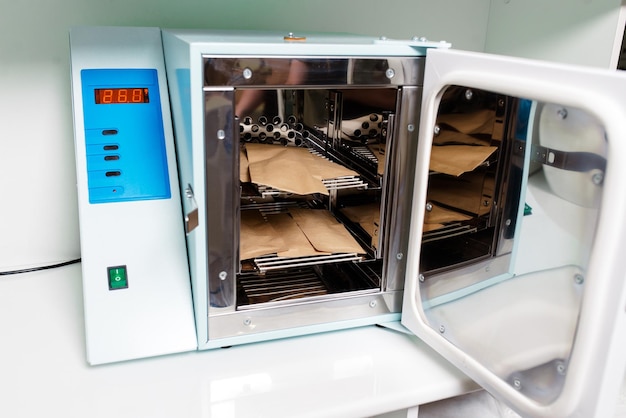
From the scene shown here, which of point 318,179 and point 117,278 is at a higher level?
point 318,179

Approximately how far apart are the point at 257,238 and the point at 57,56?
2.08 feet

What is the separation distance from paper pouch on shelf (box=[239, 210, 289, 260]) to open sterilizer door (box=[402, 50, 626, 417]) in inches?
10.7

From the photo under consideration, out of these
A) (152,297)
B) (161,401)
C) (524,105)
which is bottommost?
(161,401)

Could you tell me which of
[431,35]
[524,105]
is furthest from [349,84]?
[431,35]

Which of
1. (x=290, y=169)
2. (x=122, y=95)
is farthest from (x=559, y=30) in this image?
(x=122, y=95)

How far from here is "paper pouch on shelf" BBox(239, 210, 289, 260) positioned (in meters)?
1.04

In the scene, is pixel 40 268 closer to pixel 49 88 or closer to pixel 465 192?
pixel 49 88

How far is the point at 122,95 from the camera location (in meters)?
1.03

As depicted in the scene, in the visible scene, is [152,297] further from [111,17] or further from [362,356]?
[111,17]

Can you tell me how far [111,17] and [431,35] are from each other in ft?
2.85

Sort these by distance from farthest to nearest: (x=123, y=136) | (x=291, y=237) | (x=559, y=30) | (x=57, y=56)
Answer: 1. (x=559, y=30)
2. (x=57, y=56)
3. (x=291, y=237)
4. (x=123, y=136)

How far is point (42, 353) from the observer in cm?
95

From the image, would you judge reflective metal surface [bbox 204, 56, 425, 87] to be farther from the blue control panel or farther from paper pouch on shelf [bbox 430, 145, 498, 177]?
the blue control panel

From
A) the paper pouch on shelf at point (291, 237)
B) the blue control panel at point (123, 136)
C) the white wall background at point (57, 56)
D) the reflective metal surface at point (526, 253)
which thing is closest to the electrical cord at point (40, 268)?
the white wall background at point (57, 56)
